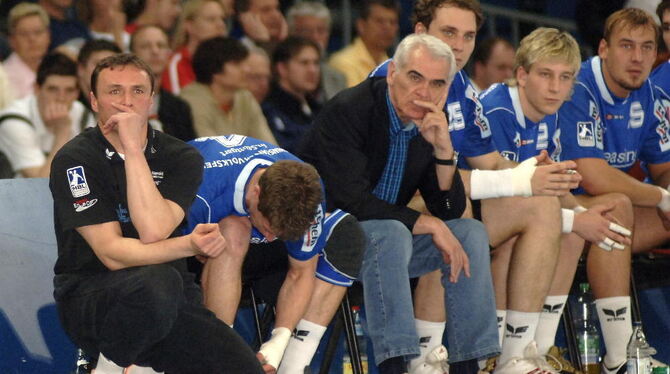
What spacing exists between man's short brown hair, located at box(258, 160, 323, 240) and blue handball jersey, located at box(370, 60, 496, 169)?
1516 millimetres

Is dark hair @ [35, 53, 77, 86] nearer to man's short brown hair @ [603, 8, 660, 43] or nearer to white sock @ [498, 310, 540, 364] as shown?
white sock @ [498, 310, 540, 364]

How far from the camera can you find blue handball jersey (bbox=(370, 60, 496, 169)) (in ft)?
20.2

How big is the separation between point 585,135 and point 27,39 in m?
3.52

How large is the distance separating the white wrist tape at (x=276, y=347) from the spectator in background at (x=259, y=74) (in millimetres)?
2829

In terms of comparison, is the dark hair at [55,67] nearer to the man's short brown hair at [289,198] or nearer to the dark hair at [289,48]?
the dark hair at [289,48]

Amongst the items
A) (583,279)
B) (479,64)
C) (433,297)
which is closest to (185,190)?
(433,297)

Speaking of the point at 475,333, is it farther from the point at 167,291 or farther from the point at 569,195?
the point at 167,291

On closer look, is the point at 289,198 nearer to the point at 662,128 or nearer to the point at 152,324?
the point at 152,324

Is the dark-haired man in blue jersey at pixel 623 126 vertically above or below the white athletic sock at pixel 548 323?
above

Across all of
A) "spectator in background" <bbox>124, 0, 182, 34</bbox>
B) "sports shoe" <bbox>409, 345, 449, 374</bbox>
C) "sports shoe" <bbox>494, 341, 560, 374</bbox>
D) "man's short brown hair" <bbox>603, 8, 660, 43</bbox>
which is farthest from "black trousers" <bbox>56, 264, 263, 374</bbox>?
"spectator in background" <bbox>124, 0, 182, 34</bbox>

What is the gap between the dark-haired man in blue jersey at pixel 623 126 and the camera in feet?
21.8

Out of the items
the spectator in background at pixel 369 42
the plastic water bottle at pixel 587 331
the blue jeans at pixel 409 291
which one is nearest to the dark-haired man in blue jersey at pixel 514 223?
the blue jeans at pixel 409 291

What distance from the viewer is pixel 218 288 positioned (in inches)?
195

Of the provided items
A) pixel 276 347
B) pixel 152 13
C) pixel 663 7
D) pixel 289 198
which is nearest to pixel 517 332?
pixel 276 347
